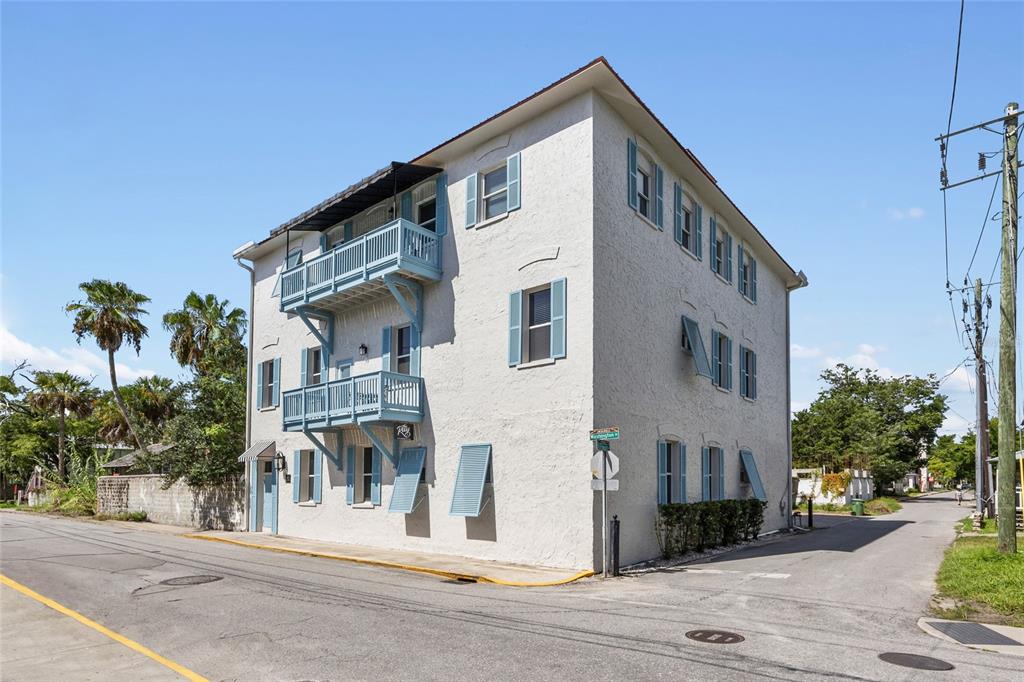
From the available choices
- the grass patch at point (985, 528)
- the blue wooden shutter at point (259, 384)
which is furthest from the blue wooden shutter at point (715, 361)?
the blue wooden shutter at point (259, 384)

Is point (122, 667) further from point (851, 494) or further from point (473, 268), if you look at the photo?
point (851, 494)

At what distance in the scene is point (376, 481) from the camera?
1939 cm

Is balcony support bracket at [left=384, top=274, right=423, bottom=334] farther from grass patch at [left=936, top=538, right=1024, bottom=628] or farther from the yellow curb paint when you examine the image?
grass patch at [left=936, top=538, right=1024, bottom=628]

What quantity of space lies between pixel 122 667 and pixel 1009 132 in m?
19.4

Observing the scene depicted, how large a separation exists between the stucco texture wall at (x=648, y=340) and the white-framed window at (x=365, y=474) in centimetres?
793

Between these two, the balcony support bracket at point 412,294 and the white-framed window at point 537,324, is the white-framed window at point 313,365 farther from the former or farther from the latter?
the white-framed window at point 537,324

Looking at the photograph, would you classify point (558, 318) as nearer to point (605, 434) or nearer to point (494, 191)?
point (605, 434)

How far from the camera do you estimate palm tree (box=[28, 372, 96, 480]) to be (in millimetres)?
52812

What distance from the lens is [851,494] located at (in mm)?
48125

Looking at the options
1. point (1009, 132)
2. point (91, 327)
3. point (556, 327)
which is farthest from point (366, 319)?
point (91, 327)

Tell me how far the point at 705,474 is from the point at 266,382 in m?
15.1

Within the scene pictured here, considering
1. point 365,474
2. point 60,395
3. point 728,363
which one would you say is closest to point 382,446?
point 365,474

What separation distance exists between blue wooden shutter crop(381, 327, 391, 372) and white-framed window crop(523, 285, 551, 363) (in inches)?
201

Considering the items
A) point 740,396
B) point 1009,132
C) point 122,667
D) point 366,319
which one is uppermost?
point 1009,132
